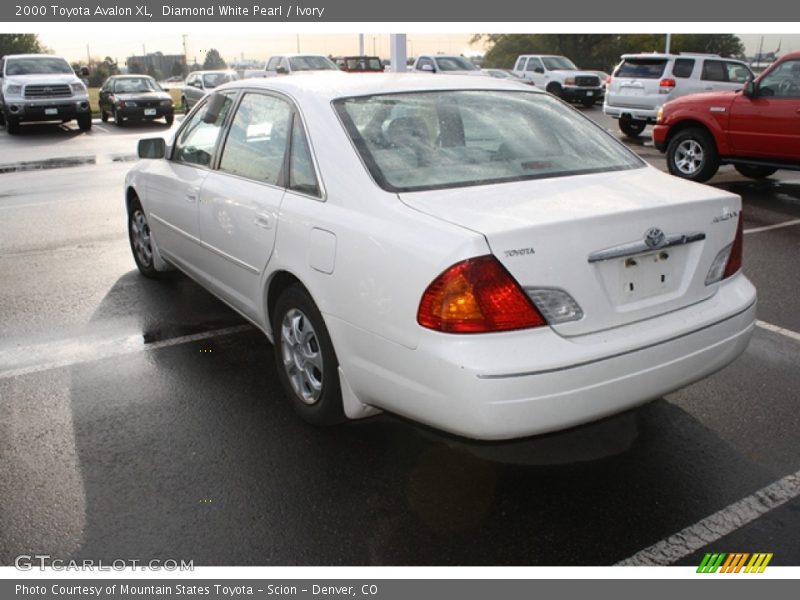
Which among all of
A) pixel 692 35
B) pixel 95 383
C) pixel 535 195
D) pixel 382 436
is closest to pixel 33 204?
pixel 95 383

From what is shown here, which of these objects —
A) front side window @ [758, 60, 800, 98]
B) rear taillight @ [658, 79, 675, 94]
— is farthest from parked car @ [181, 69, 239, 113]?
front side window @ [758, 60, 800, 98]

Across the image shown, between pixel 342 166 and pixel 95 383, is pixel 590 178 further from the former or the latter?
pixel 95 383

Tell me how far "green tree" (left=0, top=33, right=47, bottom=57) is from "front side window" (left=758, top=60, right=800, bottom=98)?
250 ft

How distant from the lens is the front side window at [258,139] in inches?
151

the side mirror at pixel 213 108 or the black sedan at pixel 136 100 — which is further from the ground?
the side mirror at pixel 213 108

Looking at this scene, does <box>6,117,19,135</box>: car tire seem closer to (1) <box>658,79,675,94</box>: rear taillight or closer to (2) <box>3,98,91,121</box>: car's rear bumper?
(2) <box>3,98,91,121</box>: car's rear bumper

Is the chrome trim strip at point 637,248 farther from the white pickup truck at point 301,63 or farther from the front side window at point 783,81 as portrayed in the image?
the white pickup truck at point 301,63

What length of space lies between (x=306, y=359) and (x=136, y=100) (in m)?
20.5

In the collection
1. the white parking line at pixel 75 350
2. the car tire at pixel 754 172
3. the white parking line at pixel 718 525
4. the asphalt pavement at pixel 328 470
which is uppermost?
the car tire at pixel 754 172

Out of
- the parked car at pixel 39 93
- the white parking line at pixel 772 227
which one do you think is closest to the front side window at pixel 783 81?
the white parking line at pixel 772 227

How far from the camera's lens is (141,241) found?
20.0ft

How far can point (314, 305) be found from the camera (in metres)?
3.37

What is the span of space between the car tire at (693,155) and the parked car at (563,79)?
18.6 meters

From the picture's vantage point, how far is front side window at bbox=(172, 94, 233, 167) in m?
4.60
